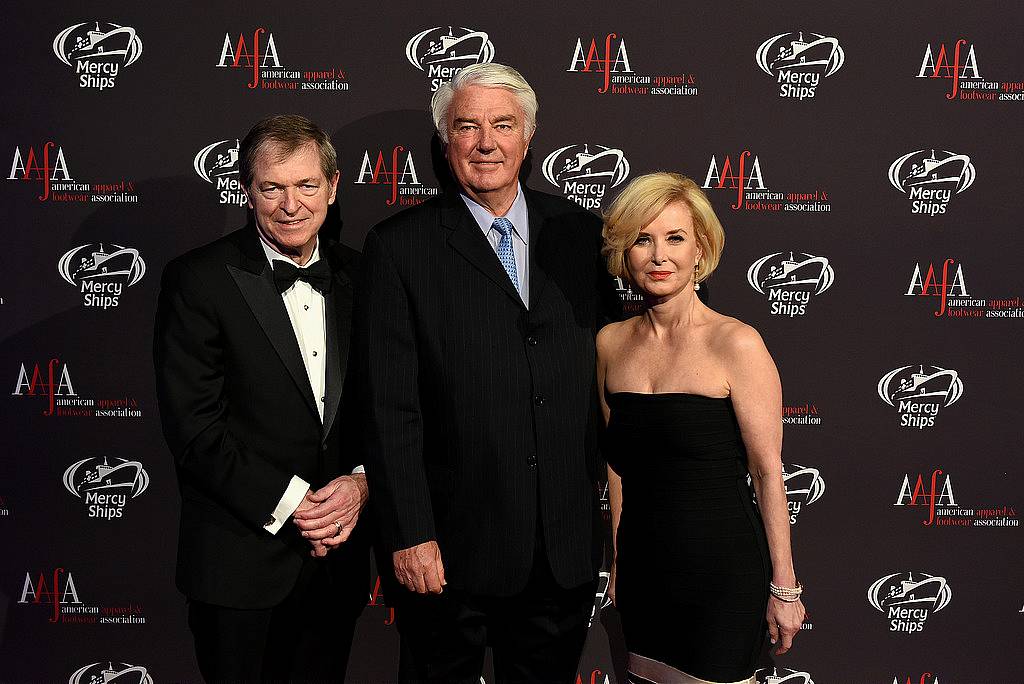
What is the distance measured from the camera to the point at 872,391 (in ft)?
10.0

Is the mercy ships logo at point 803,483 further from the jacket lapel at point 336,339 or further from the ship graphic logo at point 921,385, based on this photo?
the jacket lapel at point 336,339

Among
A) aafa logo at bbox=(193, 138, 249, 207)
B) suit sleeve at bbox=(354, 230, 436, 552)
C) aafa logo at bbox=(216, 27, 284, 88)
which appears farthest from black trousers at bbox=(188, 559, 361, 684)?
aafa logo at bbox=(216, 27, 284, 88)

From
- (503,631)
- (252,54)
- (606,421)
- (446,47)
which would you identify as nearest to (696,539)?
(606,421)

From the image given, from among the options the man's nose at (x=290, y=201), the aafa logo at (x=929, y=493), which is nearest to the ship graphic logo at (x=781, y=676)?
the aafa logo at (x=929, y=493)

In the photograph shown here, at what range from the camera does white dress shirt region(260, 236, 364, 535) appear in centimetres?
243

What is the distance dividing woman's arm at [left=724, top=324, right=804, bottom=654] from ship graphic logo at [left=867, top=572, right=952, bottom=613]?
3.20ft

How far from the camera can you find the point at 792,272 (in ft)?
9.91

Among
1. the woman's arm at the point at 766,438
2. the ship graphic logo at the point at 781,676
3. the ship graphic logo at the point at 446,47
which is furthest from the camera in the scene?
the ship graphic logo at the point at 781,676

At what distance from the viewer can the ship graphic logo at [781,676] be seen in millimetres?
3160

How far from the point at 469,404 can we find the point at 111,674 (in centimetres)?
204

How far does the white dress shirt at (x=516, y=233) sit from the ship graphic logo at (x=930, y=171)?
4.96 ft

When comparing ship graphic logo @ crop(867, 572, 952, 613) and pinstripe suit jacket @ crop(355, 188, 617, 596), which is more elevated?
pinstripe suit jacket @ crop(355, 188, 617, 596)

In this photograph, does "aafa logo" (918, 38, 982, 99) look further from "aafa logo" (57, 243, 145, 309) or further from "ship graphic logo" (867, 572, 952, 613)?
"aafa logo" (57, 243, 145, 309)

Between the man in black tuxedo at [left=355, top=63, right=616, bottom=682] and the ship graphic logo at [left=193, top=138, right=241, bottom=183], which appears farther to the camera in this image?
the ship graphic logo at [left=193, top=138, right=241, bottom=183]
